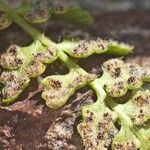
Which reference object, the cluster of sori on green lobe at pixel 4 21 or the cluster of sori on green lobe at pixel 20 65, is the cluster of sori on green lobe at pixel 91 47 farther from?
the cluster of sori on green lobe at pixel 4 21

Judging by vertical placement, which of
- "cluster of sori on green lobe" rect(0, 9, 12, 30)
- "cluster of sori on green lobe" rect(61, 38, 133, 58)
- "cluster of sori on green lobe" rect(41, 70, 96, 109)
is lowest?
"cluster of sori on green lobe" rect(41, 70, 96, 109)

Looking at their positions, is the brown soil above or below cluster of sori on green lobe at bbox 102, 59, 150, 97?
below

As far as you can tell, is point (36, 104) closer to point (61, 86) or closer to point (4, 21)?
point (61, 86)

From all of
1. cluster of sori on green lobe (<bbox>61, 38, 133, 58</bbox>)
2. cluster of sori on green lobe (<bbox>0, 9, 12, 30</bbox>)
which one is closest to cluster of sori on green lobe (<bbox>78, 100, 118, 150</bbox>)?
cluster of sori on green lobe (<bbox>61, 38, 133, 58</bbox>)

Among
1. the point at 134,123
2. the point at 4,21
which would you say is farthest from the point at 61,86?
the point at 4,21

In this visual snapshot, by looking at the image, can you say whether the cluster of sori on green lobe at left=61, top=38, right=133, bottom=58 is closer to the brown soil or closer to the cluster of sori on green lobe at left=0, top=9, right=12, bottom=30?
the brown soil

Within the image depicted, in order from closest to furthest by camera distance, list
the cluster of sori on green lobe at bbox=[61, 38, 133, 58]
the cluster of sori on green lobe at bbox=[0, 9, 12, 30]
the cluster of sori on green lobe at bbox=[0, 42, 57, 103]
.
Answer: the cluster of sori on green lobe at bbox=[0, 42, 57, 103] < the cluster of sori on green lobe at bbox=[61, 38, 133, 58] < the cluster of sori on green lobe at bbox=[0, 9, 12, 30]

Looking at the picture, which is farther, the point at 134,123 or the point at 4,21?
the point at 4,21
